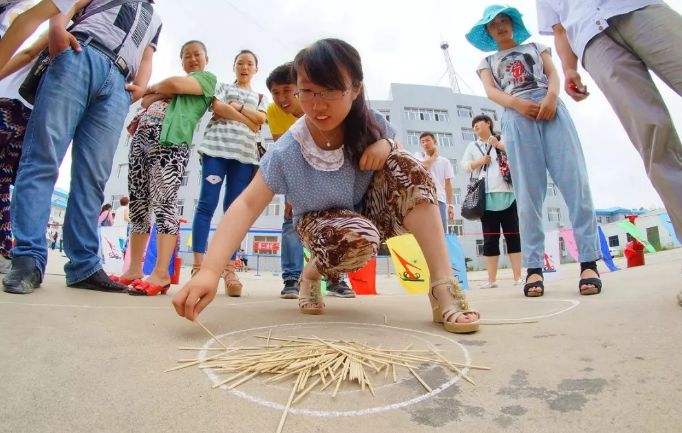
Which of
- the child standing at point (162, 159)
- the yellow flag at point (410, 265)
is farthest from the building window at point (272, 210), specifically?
the child standing at point (162, 159)

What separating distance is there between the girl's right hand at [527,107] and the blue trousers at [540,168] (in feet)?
0.17

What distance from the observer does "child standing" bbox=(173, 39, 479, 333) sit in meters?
1.38

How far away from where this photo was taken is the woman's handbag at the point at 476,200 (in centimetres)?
373

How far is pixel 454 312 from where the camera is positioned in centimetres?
138

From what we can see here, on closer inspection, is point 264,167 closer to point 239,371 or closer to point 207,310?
point 207,310

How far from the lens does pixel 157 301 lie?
6.39ft

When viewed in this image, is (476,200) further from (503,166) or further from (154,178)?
(154,178)

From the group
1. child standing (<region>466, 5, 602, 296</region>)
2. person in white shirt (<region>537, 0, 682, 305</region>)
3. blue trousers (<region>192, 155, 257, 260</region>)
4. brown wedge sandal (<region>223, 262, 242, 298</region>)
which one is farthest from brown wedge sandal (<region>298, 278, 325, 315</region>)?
person in white shirt (<region>537, 0, 682, 305</region>)

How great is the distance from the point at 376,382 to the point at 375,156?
97cm

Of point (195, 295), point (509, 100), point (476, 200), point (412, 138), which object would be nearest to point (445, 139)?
point (412, 138)

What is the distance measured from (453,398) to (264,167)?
1.12 meters

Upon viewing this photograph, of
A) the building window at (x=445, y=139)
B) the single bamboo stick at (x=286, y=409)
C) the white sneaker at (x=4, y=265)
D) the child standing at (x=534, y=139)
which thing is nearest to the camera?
the single bamboo stick at (x=286, y=409)

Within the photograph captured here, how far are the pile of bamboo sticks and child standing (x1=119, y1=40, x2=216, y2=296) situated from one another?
141 centimetres

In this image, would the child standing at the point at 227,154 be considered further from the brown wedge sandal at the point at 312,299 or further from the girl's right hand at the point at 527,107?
the girl's right hand at the point at 527,107
